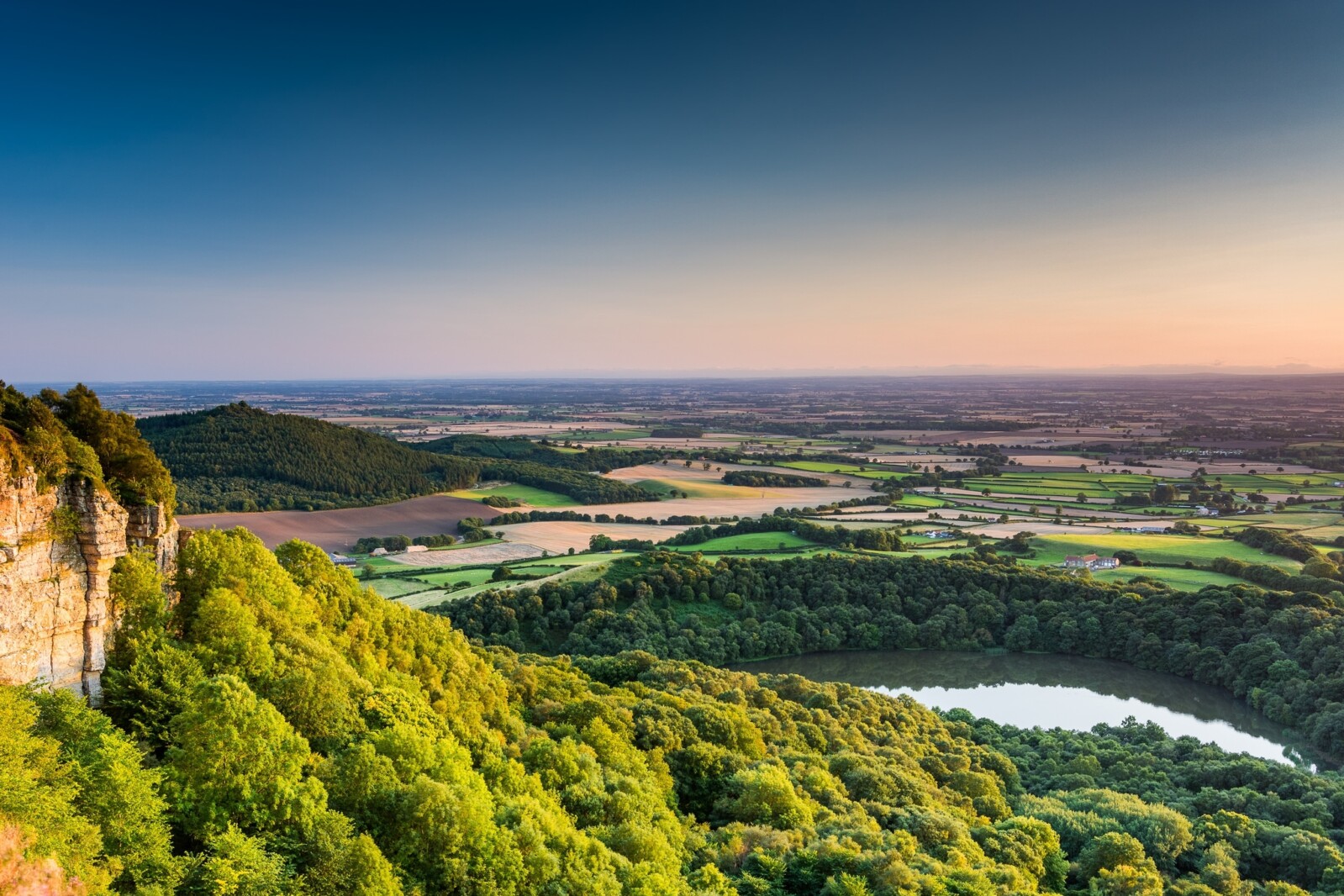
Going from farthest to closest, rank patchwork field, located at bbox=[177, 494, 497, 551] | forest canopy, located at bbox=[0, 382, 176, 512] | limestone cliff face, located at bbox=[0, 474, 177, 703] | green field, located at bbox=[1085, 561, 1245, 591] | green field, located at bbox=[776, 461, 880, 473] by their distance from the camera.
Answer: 1. green field, located at bbox=[776, 461, 880, 473]
2. patchwork field, located at bbox=[177, 494, 497, 551]
3. green field, located at bbox=[1085, 561, 1245, 591]
4. forest canopy, located at bbox=[0, 382, 176, 512]
5. limestone cliff face, located at bbox=[0, 474, 177, 703]

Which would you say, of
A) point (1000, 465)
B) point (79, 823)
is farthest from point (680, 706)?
point (1000, 465)

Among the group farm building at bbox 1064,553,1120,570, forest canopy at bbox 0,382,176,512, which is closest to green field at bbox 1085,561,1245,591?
farm building at bbox 1064,553,1120,570

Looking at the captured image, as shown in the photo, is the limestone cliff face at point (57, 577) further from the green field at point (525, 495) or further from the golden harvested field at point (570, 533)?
the green field at point (525, 495)

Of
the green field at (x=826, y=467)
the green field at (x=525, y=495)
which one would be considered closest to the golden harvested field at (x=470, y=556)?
the green field at (x=525, y=495)

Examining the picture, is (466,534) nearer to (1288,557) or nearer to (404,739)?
(404,739)

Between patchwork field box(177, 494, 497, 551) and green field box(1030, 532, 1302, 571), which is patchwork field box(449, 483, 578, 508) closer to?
patchwork field box(177, 494, 497, 551)

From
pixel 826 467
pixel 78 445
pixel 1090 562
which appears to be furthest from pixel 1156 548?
pixel 78 445
